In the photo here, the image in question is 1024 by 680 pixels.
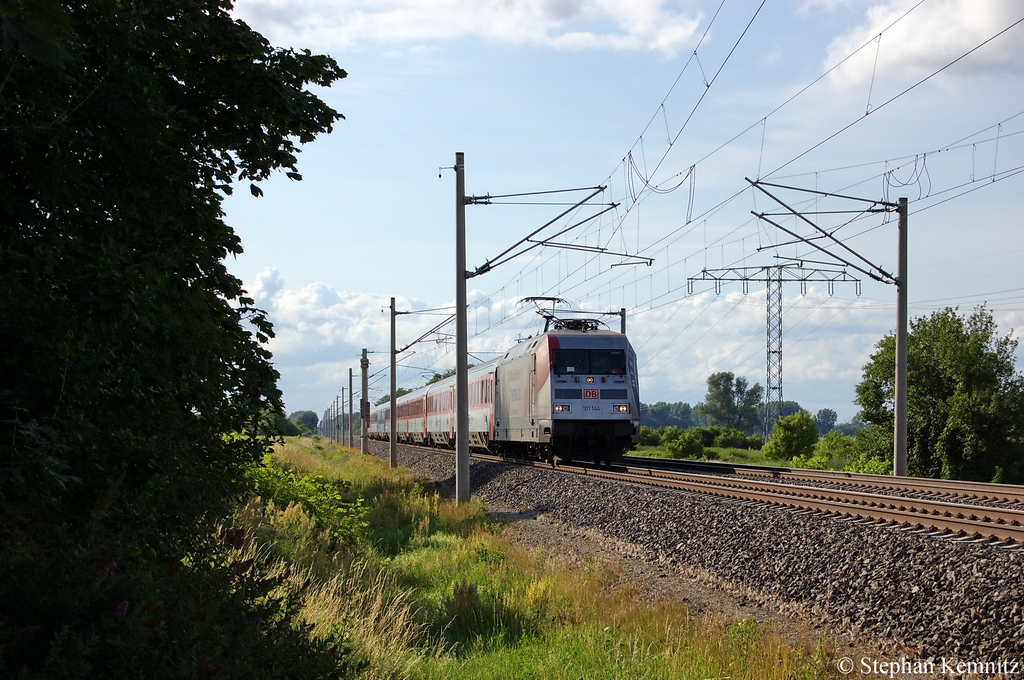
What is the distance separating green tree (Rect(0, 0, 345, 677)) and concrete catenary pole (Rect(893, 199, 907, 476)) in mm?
18332

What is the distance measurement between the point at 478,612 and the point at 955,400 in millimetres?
26537

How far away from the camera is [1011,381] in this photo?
99.3 feet

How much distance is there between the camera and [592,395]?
77.5 feet

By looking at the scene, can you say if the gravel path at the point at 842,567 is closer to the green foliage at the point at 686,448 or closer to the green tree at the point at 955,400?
the green tree at the point at 955,400

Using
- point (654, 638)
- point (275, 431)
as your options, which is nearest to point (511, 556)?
point (654, 638)

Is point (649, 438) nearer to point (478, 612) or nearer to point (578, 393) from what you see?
point (578, 393)

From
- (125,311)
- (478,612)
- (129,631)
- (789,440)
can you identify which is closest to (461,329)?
(478,612)

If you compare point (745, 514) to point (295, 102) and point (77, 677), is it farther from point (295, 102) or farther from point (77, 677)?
point (77, 677)

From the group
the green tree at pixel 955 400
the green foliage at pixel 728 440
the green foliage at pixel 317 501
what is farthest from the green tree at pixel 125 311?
the green foliage at pixel 728 440

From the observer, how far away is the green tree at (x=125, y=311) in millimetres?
3533

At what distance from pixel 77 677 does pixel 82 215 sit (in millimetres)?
2833

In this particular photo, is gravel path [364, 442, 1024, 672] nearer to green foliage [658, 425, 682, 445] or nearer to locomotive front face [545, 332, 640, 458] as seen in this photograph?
locomotive front face [545, 332, 640, 458]

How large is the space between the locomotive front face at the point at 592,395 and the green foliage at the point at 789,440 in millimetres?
29900

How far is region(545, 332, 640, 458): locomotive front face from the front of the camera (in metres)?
23.4
